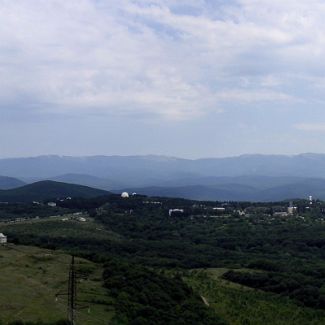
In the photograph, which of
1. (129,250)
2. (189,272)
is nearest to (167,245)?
(129,250)

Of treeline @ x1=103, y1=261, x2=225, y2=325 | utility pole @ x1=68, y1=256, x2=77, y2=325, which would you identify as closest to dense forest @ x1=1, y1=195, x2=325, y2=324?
treeline @ x1=103, y1=261, x2=225, y2=325

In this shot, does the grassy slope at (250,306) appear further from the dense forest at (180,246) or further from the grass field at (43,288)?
the grass field at (43,288)

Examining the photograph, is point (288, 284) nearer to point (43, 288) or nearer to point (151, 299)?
point (151, 299)

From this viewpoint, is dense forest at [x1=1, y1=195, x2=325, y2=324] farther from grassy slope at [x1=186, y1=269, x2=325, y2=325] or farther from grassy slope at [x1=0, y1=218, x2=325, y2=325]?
grassy slope at [x1=186, y1=269, x2=325, y2=325]

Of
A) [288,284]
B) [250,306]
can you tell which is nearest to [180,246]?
[288,284]

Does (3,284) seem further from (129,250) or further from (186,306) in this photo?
(129,250)

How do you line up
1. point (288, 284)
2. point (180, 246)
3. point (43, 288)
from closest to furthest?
1. point (43, 288)
2. point (288, 284)
3. point (180, 246)

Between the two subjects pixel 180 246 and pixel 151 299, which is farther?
pixel 180 246
